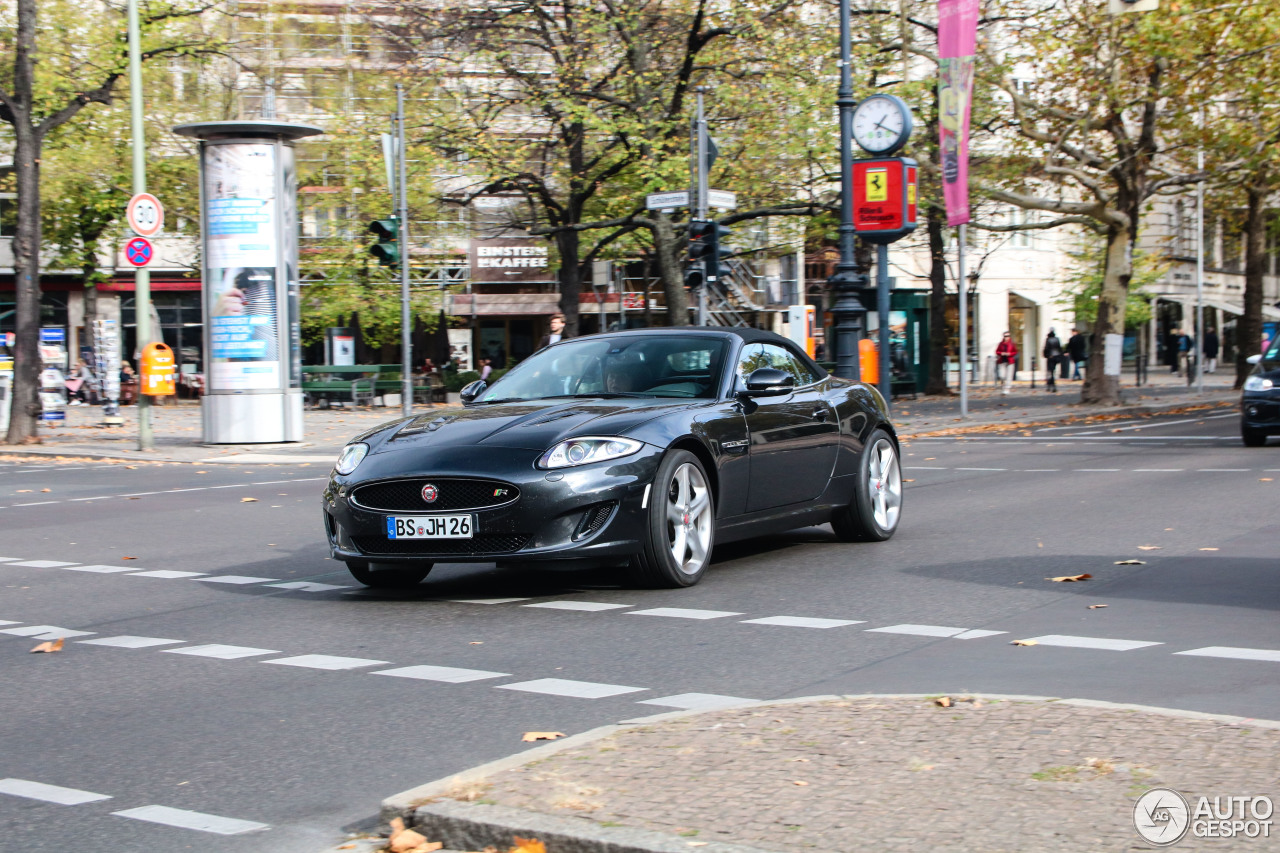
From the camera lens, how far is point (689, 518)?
27.8ft

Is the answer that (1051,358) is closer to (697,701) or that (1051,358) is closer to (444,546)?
(444,546)

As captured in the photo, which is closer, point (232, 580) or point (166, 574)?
point (232, 580)

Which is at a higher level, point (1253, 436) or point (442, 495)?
point (442, 495)

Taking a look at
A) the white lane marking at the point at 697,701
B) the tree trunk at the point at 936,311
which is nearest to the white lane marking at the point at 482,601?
the white lane marking at the point at 697,701

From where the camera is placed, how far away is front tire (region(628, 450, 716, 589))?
318 inches

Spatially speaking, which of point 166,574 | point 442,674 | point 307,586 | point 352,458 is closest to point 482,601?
point 352,458

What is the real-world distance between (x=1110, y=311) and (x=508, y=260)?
2468cm

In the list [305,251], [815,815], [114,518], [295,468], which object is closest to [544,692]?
[815,815]

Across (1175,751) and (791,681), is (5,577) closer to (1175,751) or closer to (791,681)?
(791,681)

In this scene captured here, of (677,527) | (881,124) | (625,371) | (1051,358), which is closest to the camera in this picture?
(677,527)

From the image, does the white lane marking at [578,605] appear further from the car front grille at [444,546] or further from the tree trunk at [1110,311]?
the tree trunk at [1110,311]

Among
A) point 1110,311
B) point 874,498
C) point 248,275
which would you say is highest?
point 248,275

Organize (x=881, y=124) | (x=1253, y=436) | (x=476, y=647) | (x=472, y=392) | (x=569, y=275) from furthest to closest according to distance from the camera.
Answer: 1. (x=569, y=275)
2. (x=881, y=124)
3. (x=1253, y=436)
4. (x=472, y=392)
5. (x=476, y=647)

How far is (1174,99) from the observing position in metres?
28.2
